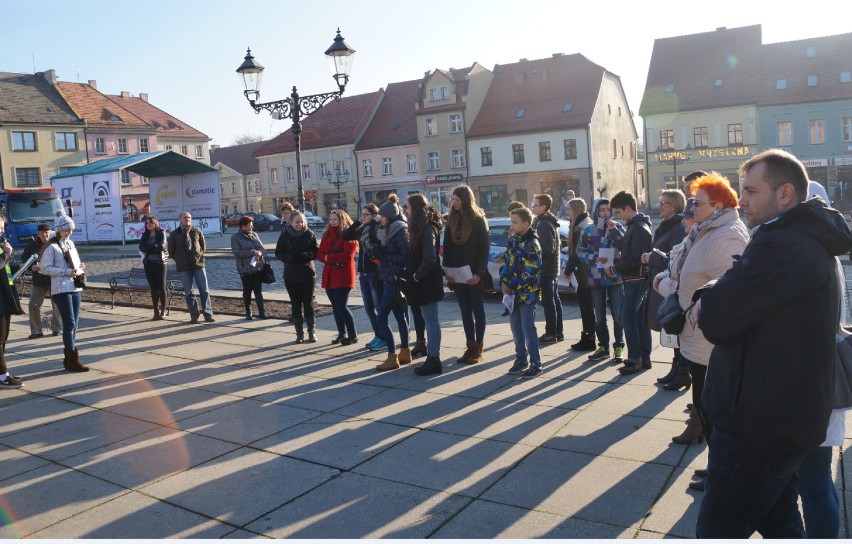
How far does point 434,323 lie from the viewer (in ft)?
25.2

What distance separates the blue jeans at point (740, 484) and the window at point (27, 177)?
216ft

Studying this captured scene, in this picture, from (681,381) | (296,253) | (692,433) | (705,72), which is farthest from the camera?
(705,72)

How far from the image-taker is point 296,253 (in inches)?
386

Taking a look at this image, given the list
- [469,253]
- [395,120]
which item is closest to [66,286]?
[469,253]

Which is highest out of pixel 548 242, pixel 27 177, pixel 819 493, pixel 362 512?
pixel 27 177

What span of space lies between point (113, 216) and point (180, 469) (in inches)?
1207

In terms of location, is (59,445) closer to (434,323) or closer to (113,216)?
(434,323)

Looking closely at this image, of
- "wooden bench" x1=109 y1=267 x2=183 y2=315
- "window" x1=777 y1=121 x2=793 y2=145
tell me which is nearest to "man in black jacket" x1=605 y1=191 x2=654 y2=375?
"wooden bench" x1=109 y1=267 x2=183 y2=315

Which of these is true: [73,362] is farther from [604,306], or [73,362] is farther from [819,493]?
[819,493]

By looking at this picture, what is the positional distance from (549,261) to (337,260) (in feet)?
8.77

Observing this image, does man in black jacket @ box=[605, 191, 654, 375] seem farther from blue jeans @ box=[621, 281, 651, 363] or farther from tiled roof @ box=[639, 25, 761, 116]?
tiled roof @ box=[639, 25, 761, 116]

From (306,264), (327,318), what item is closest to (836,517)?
(306,264)

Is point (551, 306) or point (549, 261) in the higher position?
point (549, 261)

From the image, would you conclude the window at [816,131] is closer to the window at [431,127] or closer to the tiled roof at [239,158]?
the window at [431,127]
